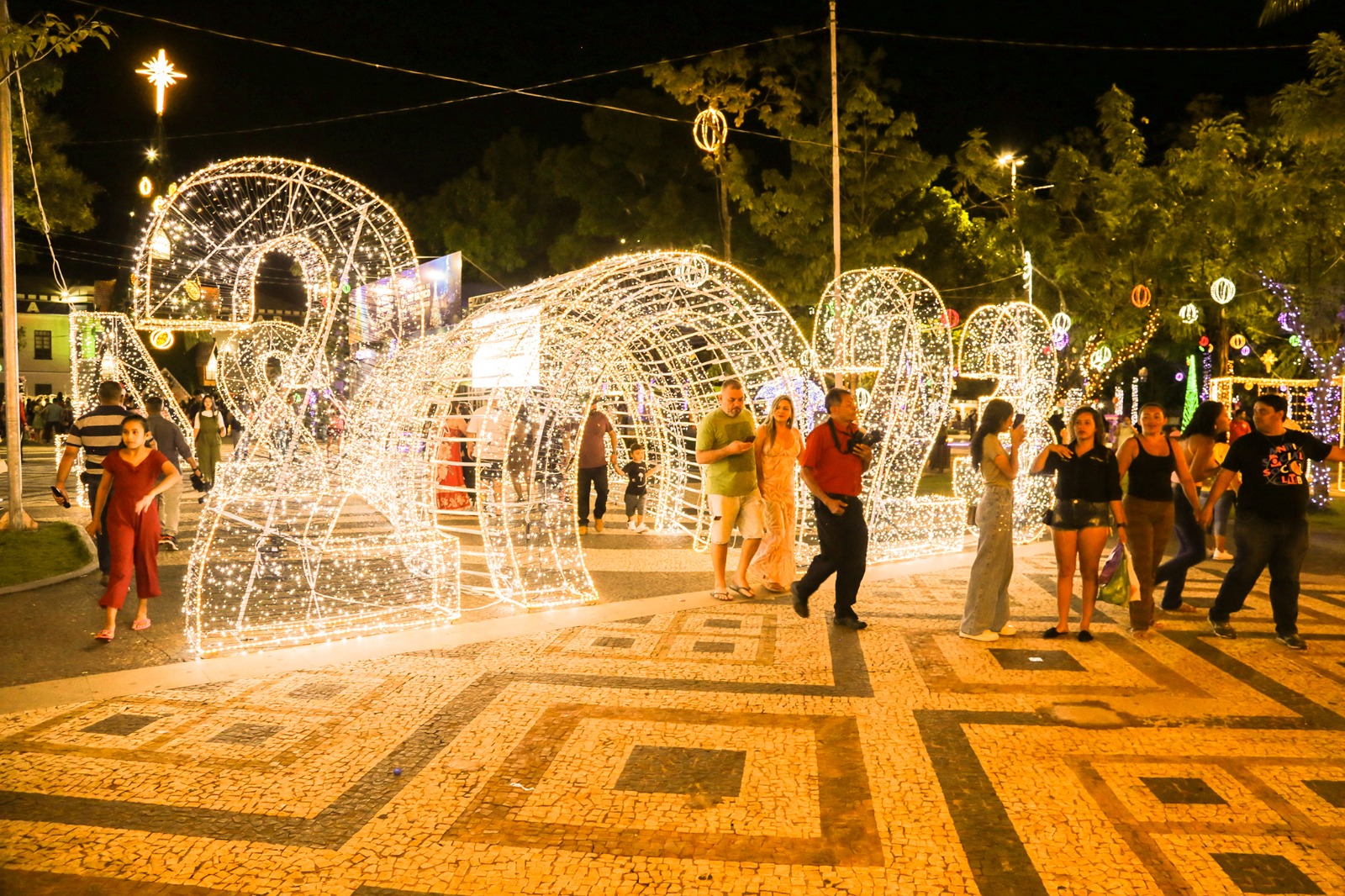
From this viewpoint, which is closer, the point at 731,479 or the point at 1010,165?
the point at 731,479

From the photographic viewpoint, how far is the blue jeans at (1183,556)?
23.1 feet

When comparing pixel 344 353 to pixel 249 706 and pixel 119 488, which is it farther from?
pixel 249 706

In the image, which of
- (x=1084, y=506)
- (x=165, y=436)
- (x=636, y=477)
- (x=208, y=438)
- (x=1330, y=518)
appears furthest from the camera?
(x=1330, y=518)

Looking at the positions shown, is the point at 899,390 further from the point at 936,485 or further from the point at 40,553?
the point at 936,485

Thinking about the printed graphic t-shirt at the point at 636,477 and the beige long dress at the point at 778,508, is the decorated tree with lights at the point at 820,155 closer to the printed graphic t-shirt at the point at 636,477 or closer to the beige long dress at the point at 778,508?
the printed graphic t-shirt at the point at 636,477

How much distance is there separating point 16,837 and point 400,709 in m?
1.70

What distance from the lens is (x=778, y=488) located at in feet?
24.3

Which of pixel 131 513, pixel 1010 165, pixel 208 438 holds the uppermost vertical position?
pixel 1010 165

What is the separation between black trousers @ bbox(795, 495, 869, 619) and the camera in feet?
21.1

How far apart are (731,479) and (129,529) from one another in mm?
4306

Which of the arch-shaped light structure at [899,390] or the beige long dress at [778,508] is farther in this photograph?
the arch-shaped light structure at [899,390]

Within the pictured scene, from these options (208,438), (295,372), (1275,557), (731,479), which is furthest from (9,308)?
(1275,557)

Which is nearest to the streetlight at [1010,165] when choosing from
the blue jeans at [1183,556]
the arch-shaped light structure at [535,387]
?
the arch-shaped light structure at [535,387]

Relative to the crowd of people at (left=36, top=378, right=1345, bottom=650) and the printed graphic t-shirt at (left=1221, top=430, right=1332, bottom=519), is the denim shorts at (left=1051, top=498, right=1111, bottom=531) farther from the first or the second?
the printed graphic t-shirt at (left=1221, top=430, right=1332, bottom=519)
